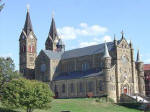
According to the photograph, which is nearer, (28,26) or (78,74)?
(78,74)

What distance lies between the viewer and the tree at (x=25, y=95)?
60.5 meters

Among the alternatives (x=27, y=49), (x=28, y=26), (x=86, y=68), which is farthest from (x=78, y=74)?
(x=28, y=26)

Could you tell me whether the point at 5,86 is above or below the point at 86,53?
below

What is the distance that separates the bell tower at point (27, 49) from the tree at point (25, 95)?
5511 centimetres

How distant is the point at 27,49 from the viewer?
120062mm

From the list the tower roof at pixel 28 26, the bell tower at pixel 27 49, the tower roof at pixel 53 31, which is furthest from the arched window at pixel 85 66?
the tower roof at pixel 53 31

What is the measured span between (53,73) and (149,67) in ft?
115

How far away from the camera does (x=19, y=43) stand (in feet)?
405

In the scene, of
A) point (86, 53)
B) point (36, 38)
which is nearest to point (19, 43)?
point (36, 38)

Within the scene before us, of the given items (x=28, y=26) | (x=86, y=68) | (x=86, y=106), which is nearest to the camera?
(x=86, y=106)

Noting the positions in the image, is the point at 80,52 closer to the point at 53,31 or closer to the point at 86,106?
the point at 53,31

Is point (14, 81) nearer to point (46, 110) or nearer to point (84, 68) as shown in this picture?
point (46, 110)

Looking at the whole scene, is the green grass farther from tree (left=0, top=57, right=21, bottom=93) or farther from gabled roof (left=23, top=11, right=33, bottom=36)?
gabled roof (left=23, top=11, right=33, bottom=36)

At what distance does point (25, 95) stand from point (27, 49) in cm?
6002
